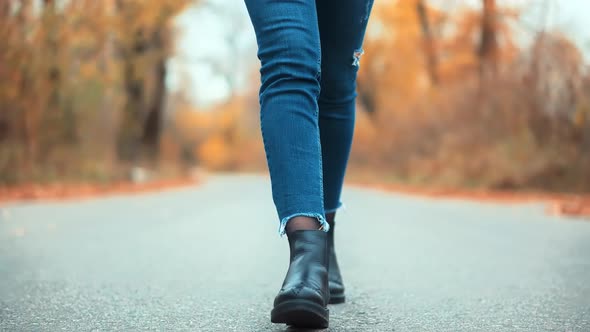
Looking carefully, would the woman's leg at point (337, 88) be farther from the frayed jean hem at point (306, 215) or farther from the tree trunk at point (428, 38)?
the tree trunk at point (428, 38)

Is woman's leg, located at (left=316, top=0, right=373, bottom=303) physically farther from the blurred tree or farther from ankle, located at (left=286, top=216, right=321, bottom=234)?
the blurred tree

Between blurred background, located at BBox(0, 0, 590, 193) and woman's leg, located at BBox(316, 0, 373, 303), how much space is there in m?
7.19

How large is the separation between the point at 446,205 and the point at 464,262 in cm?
492

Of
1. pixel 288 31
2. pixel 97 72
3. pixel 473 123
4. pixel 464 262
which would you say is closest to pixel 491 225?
pixel 464 262

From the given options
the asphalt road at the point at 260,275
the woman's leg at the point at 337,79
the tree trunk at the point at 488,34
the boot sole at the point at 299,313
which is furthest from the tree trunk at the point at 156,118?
the boot sole at the point at 299,313

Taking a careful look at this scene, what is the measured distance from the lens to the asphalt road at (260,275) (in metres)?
1.91

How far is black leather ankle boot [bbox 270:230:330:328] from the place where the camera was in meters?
1.65

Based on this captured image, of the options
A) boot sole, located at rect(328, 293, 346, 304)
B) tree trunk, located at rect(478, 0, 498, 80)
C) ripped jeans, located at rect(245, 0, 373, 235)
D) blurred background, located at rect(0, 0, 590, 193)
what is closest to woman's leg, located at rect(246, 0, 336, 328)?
ripped jeans, located at rect(245, 0, 373, 235)

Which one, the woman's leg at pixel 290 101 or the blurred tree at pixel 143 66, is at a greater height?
the blurred tree at pixel 143 66

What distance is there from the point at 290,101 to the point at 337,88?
17.5 inches

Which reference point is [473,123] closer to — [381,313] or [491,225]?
[491,225]

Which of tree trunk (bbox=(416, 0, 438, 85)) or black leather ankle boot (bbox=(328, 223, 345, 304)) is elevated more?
tree trunk (bbox=(416, 0, 438, 85))

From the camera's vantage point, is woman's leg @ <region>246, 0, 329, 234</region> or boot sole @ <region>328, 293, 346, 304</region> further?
boot sole @ <region>328, 293, 346, 304</region>

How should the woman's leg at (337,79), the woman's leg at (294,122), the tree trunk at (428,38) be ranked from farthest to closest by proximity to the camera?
the tree trunk at (428,38) → the woman's leg at (337,79) → the woman's leg at (294,122)
